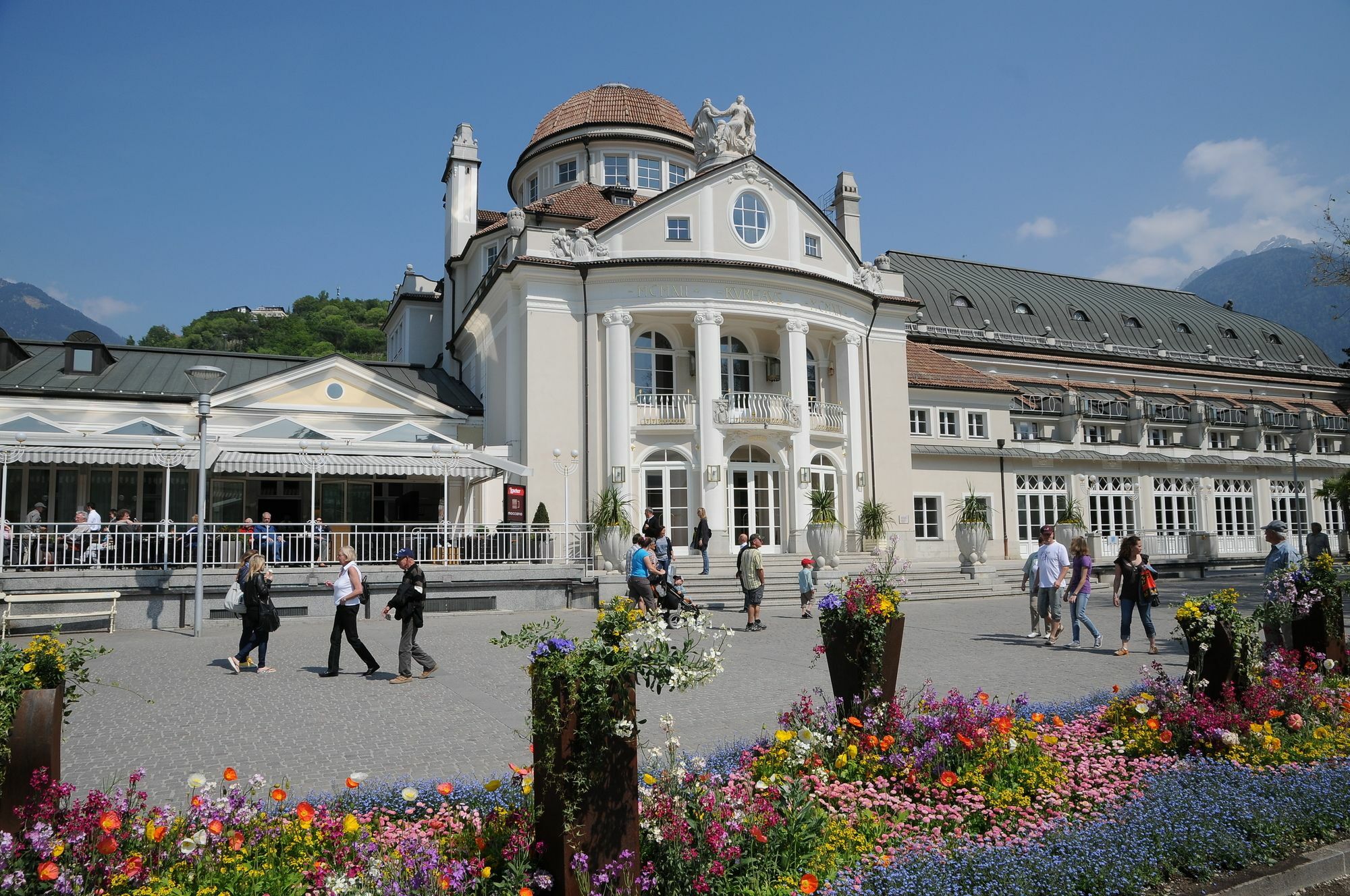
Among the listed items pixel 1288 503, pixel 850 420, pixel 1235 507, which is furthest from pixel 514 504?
pixel 1288 503

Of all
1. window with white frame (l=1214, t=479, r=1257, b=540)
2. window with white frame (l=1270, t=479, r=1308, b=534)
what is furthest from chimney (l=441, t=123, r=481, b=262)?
window with white frame (l=1270, t=479, r=1308, b=534)

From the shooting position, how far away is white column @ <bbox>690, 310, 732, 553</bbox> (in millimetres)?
26234

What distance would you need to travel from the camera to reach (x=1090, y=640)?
14992 millimetres

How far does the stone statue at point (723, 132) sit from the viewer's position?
3005 cm

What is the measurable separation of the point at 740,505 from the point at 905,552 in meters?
6.46

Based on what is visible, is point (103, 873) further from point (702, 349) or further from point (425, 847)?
point (702, 349)

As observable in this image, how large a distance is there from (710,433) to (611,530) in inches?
223

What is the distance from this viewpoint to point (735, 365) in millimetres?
30016

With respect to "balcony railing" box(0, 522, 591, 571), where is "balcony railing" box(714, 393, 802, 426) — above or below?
above

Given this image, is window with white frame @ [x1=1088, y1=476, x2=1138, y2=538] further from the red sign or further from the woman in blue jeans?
the woman in blue jeans

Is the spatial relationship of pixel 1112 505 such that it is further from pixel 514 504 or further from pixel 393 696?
pixel 393 696

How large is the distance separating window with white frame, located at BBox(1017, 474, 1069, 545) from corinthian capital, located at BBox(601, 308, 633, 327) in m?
17.8

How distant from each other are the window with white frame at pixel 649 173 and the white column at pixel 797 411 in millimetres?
12307

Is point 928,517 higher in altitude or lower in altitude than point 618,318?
lower
